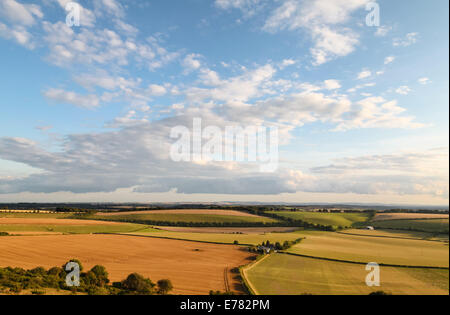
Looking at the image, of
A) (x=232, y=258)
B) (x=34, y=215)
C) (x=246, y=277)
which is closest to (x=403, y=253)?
(x=246, y=277)

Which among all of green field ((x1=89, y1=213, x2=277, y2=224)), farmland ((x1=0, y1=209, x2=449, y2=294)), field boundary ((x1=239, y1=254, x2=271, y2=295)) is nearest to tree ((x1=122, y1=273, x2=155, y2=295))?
farmland ((x1=0, y1=209, x2=449, y2=294))

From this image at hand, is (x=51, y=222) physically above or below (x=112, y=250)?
above

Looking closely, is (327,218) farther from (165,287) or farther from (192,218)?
(165,287)

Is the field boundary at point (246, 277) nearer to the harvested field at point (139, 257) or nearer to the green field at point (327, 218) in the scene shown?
the harvested field at point (139, 257)
